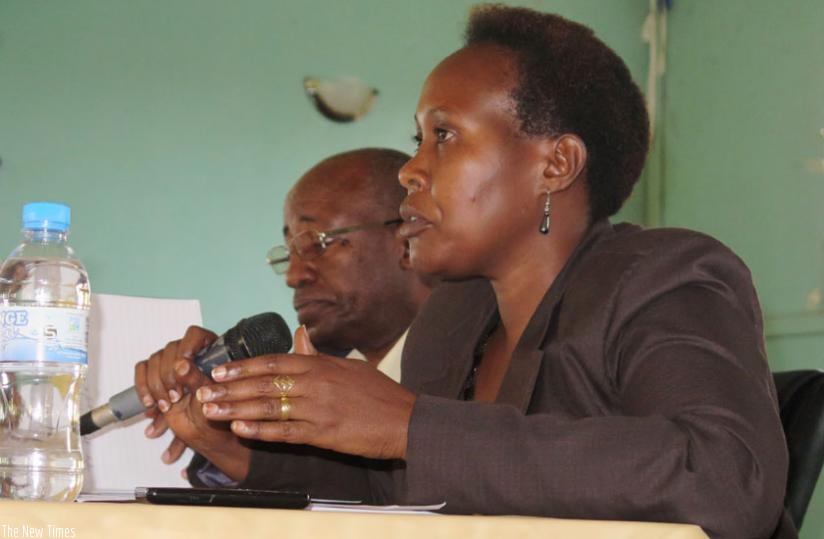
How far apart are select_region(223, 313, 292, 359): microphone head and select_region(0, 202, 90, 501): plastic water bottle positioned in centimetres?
28

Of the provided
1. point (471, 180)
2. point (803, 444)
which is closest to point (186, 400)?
point (471, 180)

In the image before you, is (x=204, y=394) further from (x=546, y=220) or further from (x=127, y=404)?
(x=546, y=220)

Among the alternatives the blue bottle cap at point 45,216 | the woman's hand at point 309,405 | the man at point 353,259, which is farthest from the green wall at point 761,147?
the blue bottle cap at point 45,216

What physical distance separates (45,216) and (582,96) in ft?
3.27

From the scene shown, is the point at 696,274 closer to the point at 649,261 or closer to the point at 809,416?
the point at 649,261

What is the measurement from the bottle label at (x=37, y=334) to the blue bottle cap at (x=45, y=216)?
0.12 meters

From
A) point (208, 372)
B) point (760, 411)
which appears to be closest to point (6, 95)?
point (208, 372)

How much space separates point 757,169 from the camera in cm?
396

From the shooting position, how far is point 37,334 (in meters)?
1.08

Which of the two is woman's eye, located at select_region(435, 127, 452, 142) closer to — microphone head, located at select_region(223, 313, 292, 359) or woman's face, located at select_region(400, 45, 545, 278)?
woman's face, located at select_region(400, 45, 545, 278)

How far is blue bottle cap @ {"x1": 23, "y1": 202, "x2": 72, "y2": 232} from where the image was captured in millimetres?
1176

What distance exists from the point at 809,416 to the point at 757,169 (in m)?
2.43

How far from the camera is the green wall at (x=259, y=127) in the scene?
150 inches

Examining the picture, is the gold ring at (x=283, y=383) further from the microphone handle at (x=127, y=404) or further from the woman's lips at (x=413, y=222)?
the woman's lips at (x=413, y=222)
